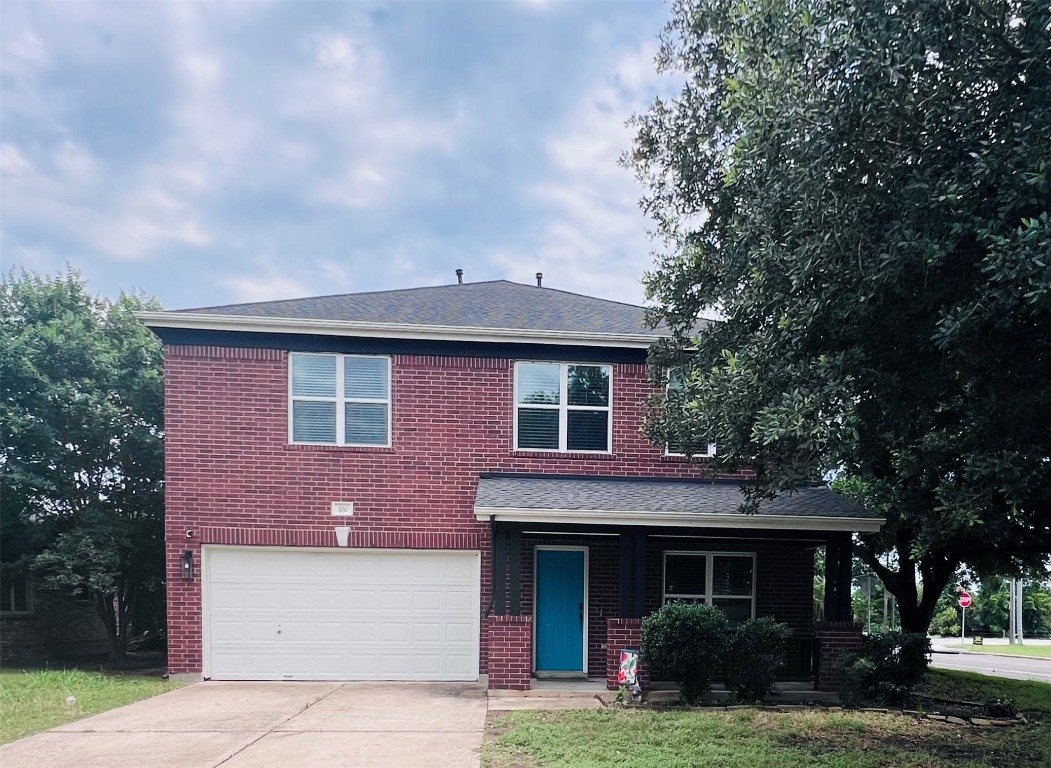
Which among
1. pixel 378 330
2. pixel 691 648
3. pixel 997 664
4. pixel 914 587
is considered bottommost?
pixel 997 664

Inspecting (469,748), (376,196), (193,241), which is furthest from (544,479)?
(193,241)

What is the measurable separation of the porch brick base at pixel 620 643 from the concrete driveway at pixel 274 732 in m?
1.84

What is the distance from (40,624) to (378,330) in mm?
11327

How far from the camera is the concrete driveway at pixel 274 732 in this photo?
21.6 feet

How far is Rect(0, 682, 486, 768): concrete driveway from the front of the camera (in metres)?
6.58

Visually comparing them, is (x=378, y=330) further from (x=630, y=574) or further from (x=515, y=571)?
(x=630, y=574)

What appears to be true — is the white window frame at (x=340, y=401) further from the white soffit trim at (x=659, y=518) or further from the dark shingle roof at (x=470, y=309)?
the white soffit trim at (x=659, y=518)

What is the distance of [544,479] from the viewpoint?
11.5m

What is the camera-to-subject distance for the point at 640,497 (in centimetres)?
1071

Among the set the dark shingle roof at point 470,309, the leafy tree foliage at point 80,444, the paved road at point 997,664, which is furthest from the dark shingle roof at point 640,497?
the paved road at point 997,664

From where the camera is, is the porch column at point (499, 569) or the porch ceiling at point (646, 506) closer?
the porch ceiling at point (646, 506)

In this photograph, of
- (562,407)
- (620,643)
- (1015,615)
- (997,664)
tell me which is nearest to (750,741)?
(620,643)

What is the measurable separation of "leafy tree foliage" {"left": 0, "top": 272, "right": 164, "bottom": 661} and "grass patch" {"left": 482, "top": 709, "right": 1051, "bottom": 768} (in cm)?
939

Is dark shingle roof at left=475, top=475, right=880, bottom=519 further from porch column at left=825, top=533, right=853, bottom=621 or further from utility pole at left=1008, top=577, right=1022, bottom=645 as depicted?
utility pole at left=1008, top=577, right=1022, bottom=645
